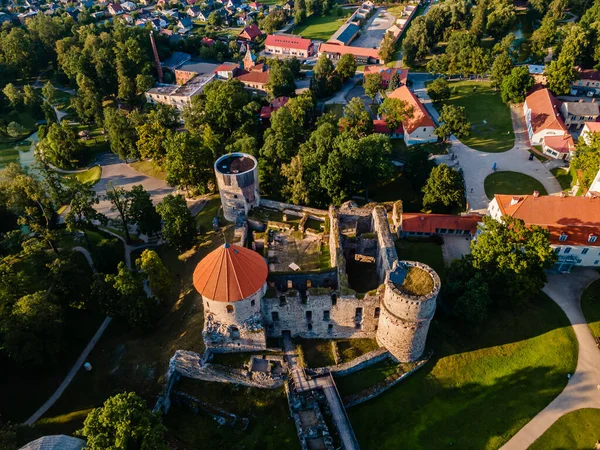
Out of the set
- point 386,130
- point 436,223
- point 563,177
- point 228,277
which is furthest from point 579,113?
point 228,277

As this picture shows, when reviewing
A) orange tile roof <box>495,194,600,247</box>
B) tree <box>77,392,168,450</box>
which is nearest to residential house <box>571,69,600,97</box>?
orange tile roof <box>495,194,600,247</box>

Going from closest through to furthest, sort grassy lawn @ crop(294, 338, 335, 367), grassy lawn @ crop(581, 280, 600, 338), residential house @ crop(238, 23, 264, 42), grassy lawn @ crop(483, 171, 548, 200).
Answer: grassy lawn @ crop(294, 338, 335, 367), grassy lawn @ crop(581, 280, 600, 338), grassy lawn @ crop(483, 171, 548, 200), residential house @ crop(238, 23, 264, 42)

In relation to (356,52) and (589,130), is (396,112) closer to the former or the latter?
(589,130)

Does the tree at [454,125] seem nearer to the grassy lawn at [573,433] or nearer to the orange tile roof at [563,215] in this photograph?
the orange tile roof at [563,215]

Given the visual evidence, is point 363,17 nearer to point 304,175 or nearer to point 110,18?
point 110,18

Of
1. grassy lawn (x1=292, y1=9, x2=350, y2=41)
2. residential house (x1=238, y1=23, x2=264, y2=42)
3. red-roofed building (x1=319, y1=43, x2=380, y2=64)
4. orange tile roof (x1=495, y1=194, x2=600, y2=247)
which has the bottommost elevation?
grassy lawn (x1=292, y1=9, x2=350, y2=41)

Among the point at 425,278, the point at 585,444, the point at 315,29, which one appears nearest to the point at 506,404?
the point at 585,444

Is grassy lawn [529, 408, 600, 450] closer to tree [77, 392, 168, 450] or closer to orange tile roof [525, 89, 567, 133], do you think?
tree [77, 392, 168, 450]

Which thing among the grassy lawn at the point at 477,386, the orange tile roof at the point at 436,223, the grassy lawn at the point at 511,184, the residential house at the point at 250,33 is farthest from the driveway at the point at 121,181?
the residential house at the point at 250,33
